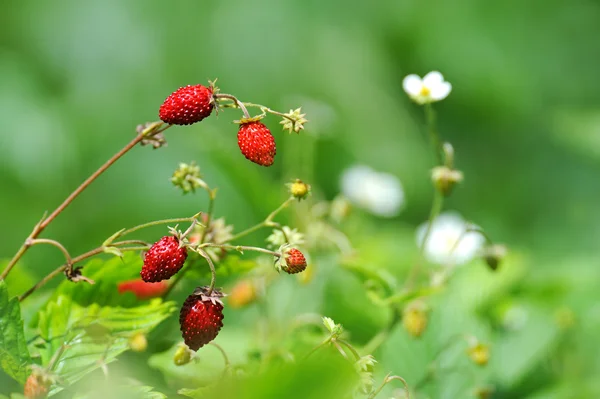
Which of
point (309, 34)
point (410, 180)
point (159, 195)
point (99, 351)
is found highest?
point (309, 34)

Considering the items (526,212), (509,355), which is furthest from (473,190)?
(509,355)

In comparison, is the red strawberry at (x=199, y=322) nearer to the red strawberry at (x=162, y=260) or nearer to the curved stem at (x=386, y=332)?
the red strawberry at (x=162, y=260)

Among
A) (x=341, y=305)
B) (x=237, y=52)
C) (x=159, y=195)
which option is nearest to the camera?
(x=341, y=305)

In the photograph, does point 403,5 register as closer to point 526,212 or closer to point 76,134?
point 526,212

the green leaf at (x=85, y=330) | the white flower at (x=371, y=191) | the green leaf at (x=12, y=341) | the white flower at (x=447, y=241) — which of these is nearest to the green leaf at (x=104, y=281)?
the green leaf at (x=85, y=330)

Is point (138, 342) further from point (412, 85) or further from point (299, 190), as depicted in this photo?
point (412, 85)

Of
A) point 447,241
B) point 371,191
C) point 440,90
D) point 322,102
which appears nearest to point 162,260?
point 440,90
